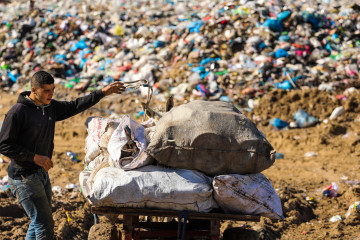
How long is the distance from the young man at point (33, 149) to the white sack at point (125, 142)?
0.49 m

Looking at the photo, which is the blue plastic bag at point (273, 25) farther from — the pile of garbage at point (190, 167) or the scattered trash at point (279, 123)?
the pile of garbage at point (190, 167)

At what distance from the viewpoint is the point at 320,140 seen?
7488 mm

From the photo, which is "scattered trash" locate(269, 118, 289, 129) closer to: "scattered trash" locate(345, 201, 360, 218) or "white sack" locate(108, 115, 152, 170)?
"scattered trash" locate(345, 201, 360, 218)

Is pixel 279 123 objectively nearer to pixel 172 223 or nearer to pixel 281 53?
pixel 281 53

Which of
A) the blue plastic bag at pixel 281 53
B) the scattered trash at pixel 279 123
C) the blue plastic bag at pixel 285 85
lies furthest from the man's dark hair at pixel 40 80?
the blue plastic bag at pixel 281 53

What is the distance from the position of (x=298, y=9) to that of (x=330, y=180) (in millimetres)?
5420

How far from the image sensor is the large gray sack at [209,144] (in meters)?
3.01

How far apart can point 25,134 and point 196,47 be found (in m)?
6.88

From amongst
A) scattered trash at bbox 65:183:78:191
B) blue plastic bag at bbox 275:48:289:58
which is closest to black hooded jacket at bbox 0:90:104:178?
scattered trash at bbox 65:183:78:191

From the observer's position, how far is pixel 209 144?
9.93ft

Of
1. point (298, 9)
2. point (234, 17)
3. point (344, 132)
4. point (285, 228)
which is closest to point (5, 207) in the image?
point (285, 228)

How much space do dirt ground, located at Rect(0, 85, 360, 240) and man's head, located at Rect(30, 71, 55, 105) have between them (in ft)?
3.83

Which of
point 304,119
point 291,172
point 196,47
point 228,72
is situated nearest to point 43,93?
point 291,172

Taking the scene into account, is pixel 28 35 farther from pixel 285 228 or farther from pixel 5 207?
pixel 285 228
